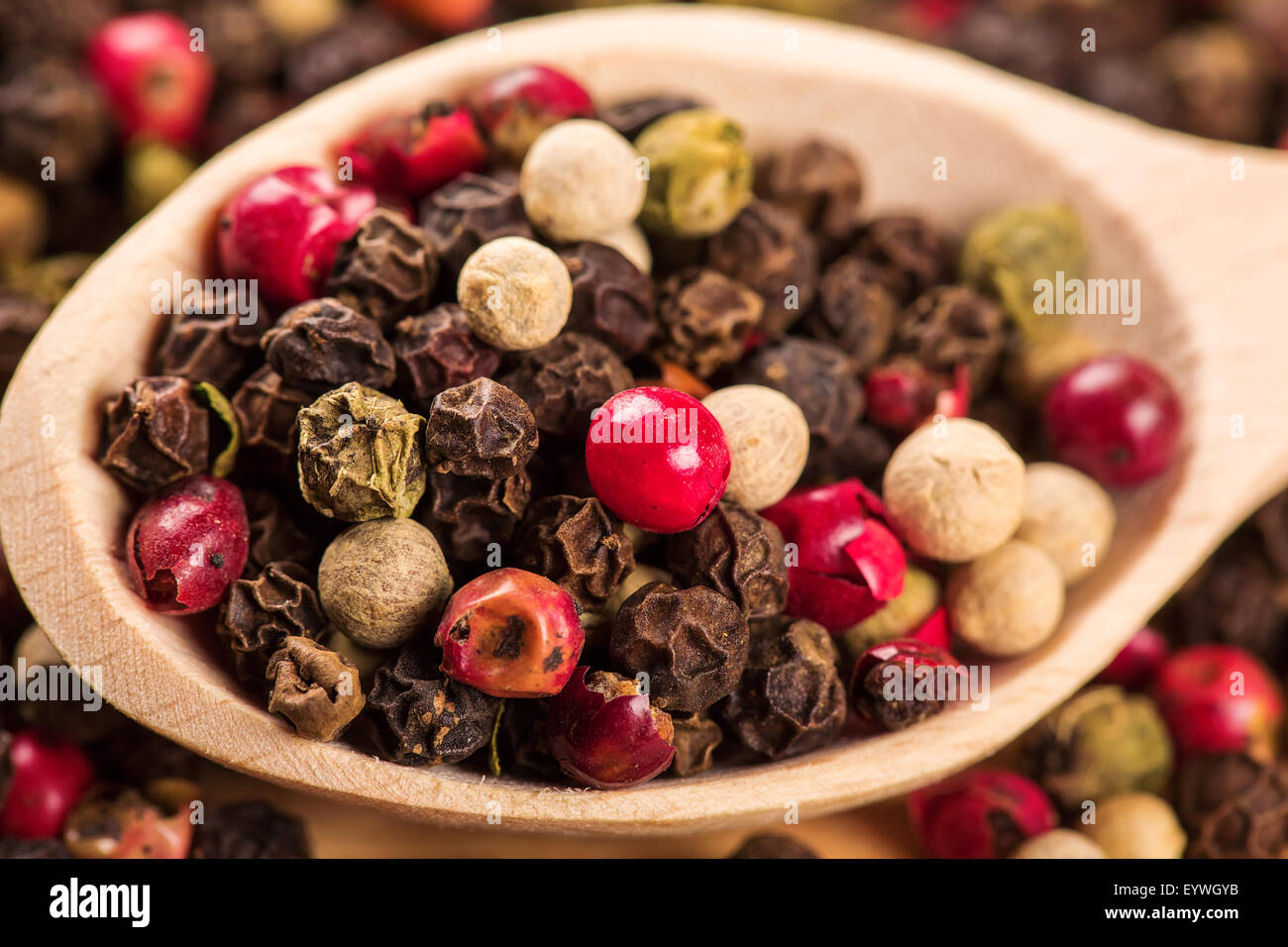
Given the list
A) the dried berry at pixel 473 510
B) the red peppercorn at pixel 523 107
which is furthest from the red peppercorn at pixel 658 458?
the red peppercorn at pixel 523 107

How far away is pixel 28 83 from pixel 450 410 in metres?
1.47

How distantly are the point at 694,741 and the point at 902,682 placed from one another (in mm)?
297

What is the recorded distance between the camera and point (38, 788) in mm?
1634

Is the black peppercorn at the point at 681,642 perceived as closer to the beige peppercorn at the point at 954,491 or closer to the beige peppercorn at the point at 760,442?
the beige peppercorn at the point at 760,442

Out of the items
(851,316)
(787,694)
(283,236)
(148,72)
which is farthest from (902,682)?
(148,72)

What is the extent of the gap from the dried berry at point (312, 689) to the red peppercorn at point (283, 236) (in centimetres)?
53

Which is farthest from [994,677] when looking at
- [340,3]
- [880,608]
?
[340,3]

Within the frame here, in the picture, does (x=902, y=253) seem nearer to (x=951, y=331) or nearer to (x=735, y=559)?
(x=951, y=331)

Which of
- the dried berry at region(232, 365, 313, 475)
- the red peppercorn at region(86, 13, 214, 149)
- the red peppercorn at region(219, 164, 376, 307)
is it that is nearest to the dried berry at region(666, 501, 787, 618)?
the dried berry at region(232, 365, 313, 475)

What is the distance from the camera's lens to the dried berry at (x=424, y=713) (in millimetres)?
1291

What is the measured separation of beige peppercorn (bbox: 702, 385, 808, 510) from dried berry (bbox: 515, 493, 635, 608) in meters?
0.19

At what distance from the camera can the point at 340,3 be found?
250 cm

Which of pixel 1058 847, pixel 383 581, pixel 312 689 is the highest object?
pixel 383 581
